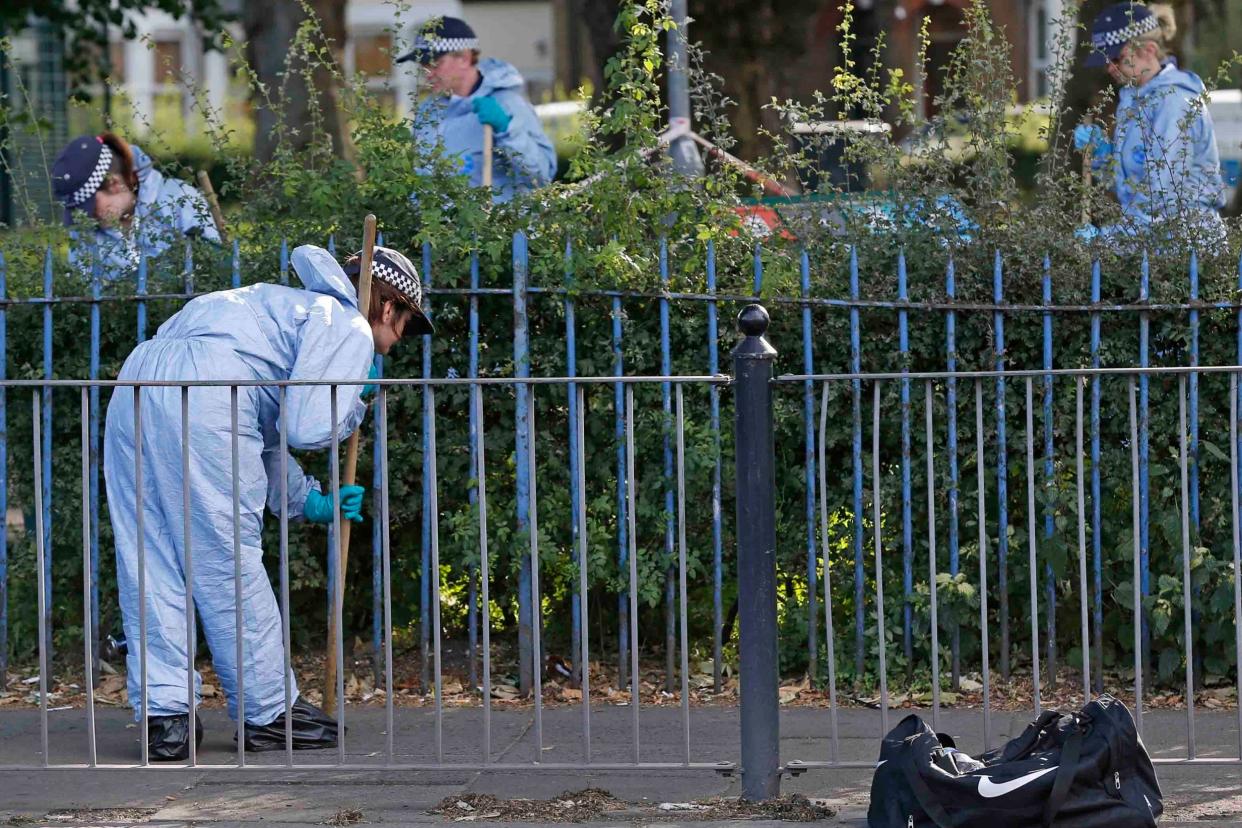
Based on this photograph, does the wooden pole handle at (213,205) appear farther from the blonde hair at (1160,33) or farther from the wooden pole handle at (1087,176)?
the blonde hair at (1160,33)

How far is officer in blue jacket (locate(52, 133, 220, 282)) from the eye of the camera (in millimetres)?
7113

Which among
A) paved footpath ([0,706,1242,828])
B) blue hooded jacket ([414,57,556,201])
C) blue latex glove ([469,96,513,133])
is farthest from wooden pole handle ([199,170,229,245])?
paved footpath ([0,706,1242,828])

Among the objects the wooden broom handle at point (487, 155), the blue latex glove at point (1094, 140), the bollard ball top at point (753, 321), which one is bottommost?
the bollard ball top at point (753, 321)

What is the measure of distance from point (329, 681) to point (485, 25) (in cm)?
3239

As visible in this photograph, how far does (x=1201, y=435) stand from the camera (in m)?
6.53

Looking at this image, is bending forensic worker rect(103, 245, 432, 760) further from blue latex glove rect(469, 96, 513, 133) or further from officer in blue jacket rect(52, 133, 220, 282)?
blue latex glove rect(469, 96, 513, 133)

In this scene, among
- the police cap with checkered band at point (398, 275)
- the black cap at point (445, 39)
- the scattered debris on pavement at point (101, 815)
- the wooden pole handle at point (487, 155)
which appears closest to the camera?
the scattered debris on pavement at point (101, 815)

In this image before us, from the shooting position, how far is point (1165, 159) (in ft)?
23.2

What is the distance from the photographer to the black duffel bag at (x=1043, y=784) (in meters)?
4.70

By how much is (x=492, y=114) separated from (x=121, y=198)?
1.76 metres

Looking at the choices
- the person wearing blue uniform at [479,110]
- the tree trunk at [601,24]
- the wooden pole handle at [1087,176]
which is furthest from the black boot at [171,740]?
the tree trunk at [601,24]

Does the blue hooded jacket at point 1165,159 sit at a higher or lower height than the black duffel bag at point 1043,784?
higher

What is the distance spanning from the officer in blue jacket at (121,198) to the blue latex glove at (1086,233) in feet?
10.6

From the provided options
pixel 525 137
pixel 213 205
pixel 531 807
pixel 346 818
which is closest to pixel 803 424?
pixel 531 807
